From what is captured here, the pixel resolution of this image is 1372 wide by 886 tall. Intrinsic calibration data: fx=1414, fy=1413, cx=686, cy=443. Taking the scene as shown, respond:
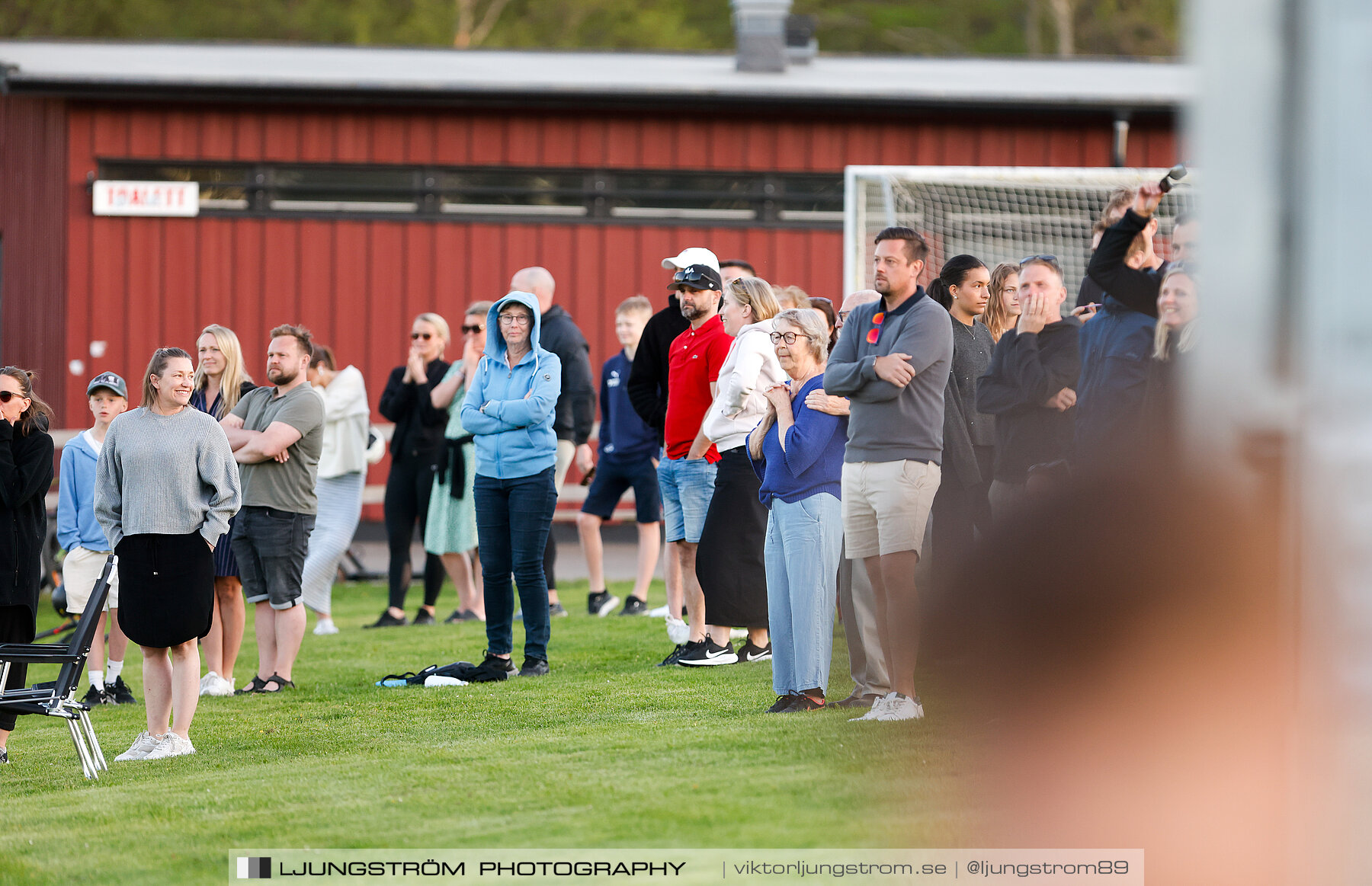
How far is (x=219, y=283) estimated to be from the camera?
624 inches

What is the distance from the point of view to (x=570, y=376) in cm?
985

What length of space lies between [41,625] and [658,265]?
25.0 feet

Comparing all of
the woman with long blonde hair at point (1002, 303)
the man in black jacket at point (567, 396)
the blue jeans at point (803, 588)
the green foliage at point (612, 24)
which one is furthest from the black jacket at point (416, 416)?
the green foliage at point (612, 24)

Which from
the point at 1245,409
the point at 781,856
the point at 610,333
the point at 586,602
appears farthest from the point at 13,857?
the point at 610,333

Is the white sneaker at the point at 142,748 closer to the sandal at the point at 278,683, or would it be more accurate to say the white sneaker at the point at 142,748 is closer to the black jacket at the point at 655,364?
the sandal at the point at 278,683

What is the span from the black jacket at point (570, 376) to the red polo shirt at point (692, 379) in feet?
5.04

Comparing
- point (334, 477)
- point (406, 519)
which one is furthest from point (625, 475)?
point (334, 477)

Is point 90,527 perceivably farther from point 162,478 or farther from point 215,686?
point 162,478

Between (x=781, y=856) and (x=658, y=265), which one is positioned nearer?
(x=781, y=856)

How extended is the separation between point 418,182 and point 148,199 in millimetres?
2990

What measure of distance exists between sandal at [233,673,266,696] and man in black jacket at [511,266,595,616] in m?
1.97

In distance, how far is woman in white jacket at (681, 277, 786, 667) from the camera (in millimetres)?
7211

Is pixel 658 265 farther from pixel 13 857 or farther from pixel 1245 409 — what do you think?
pixel 1245 409

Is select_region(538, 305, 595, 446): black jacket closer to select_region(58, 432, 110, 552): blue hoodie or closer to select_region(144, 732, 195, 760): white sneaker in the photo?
select_region(58, 432, 110, 552): blue hoodie
